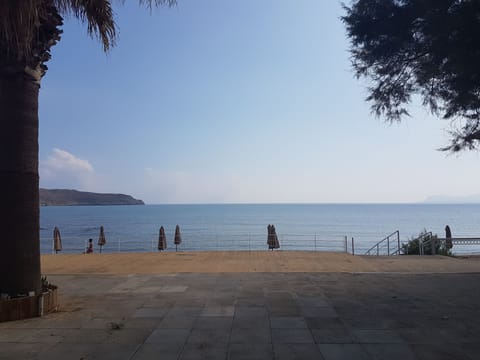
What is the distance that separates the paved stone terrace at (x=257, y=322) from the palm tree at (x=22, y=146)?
2.65 ft

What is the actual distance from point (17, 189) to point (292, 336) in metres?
4.24

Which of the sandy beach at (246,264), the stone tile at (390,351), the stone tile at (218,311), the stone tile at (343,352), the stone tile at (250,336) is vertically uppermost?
the stone tile at (218,311)

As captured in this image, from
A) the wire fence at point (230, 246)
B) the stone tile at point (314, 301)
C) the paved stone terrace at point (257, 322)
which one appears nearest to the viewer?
the paved stone terrace at point (257, 322)

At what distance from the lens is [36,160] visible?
6.39 meters

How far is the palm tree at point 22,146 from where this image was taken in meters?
6.02

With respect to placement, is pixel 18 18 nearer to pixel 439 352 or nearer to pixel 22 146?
pixel 22 146

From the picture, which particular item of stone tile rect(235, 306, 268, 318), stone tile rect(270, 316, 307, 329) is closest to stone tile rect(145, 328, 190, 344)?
stone tile rect(235, 306, 268, 318)

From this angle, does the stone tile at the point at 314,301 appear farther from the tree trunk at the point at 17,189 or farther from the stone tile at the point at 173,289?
the tree trunk at the point at 17,189

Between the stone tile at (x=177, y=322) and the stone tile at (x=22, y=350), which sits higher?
the stone tile at (x=22, y=350)

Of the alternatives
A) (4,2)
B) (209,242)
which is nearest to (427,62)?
(4,2)

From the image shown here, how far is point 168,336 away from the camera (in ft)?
16.7

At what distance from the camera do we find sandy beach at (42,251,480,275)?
1128 centimetres

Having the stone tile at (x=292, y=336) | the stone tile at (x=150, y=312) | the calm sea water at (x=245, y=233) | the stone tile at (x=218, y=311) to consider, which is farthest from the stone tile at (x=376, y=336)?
the calm sea water at (x=245, y=233)

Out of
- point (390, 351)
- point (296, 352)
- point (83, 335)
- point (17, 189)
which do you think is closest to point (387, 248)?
point (390, 351)
